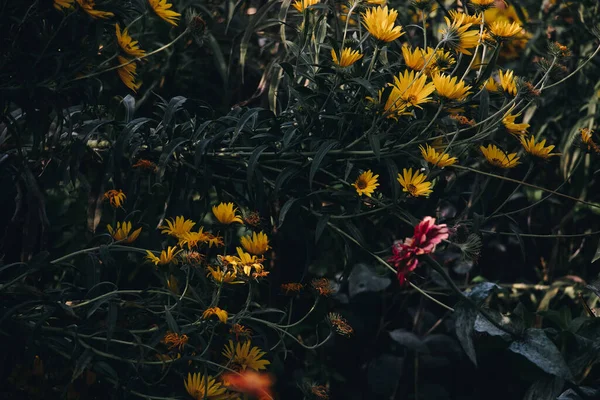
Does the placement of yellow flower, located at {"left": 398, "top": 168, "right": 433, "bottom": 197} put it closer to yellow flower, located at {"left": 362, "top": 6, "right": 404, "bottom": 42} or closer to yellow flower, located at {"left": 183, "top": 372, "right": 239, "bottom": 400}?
yellow flower, located at {"left": 362, "top": 6, "right": 404, "bottom": 42}

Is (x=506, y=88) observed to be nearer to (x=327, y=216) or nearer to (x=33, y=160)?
(x=327, y=216)

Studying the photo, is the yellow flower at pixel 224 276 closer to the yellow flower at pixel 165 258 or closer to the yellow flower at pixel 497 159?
the yellow flower at pixel 165 258

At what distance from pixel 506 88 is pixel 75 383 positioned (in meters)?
0.81

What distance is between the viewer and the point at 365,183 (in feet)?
3.92

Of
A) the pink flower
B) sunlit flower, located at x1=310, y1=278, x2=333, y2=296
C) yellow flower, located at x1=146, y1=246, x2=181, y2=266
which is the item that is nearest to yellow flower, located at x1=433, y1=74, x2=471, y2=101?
the pink flower

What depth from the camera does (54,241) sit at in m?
1.65

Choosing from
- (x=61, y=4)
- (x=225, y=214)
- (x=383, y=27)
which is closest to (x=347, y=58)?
(x=383, y=27)

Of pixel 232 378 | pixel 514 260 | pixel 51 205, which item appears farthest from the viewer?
pixel 514 260

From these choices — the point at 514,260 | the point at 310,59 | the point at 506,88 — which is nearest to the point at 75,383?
the point at 310,59

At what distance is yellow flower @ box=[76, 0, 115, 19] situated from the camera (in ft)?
3.59

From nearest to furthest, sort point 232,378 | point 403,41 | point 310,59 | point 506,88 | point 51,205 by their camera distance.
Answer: point 232,378
point 506,88
point 310,59
point 51,205
point 403,41

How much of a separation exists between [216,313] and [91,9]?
1.48 feet

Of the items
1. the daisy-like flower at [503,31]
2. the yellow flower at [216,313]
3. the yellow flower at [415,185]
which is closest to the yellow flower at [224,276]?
the yellow flower at [216,313]

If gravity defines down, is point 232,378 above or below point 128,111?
below
